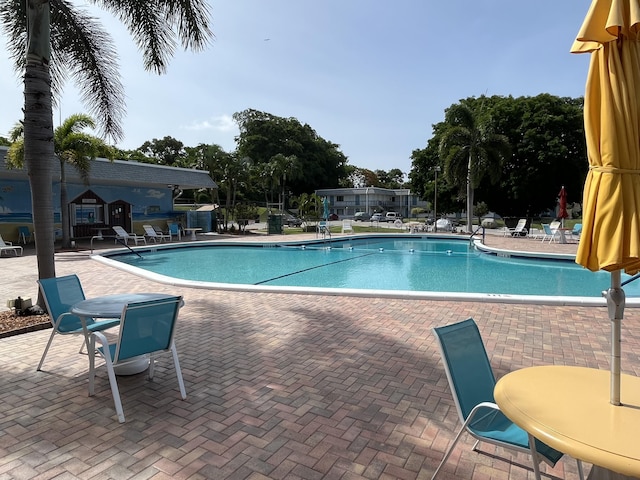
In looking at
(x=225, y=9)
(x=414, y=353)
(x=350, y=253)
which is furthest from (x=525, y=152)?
(x=414, y=353)

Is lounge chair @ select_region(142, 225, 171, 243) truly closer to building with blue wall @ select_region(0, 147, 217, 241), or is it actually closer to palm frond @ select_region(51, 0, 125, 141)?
building with blue wall @ select_region(0, 147, 217, 241)

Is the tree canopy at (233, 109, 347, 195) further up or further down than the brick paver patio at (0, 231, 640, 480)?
further up

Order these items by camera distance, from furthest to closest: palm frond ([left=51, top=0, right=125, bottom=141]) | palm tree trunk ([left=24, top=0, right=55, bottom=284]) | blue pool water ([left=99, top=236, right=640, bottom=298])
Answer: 1. blue pool water ([left=99, top=236, right=640, bottom=298])
2. palm frond ([left=51, top=0, right=125, bottom=141])
3. palm tree trunk ([left=24, top=0, right=55, bottom=284])

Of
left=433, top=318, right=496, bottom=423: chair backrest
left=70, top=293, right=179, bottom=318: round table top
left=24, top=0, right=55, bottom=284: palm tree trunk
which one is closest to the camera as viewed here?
left=433, top=318, right=496, bottom=423: chair backrest

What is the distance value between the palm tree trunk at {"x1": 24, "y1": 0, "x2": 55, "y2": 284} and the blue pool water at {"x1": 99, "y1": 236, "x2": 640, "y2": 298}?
5517 mm

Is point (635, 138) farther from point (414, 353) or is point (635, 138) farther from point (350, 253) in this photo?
point (350, 253)

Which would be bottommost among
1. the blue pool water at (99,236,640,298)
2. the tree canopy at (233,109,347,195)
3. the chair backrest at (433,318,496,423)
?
the blue pool water at (99,236,640,298)

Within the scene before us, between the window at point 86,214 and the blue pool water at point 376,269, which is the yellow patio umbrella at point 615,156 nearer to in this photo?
the blue pool water at point 376,269

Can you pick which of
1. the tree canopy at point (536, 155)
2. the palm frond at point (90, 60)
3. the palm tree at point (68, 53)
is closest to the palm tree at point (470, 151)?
the tree canopy at point (536, 155)

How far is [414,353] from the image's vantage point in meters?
4.47

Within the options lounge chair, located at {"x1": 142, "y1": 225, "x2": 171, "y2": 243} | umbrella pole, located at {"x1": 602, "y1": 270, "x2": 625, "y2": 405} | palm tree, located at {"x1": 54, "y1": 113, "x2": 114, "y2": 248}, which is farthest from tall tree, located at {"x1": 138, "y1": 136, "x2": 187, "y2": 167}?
umbrella pole, located at {"x1": 602, "y1": 270, "x2": 625, "y2": 405}

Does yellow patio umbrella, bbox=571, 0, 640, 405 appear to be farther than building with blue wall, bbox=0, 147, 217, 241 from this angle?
No

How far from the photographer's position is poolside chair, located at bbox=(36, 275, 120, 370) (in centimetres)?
396

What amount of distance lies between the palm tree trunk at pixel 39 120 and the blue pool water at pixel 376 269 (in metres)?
5.52
